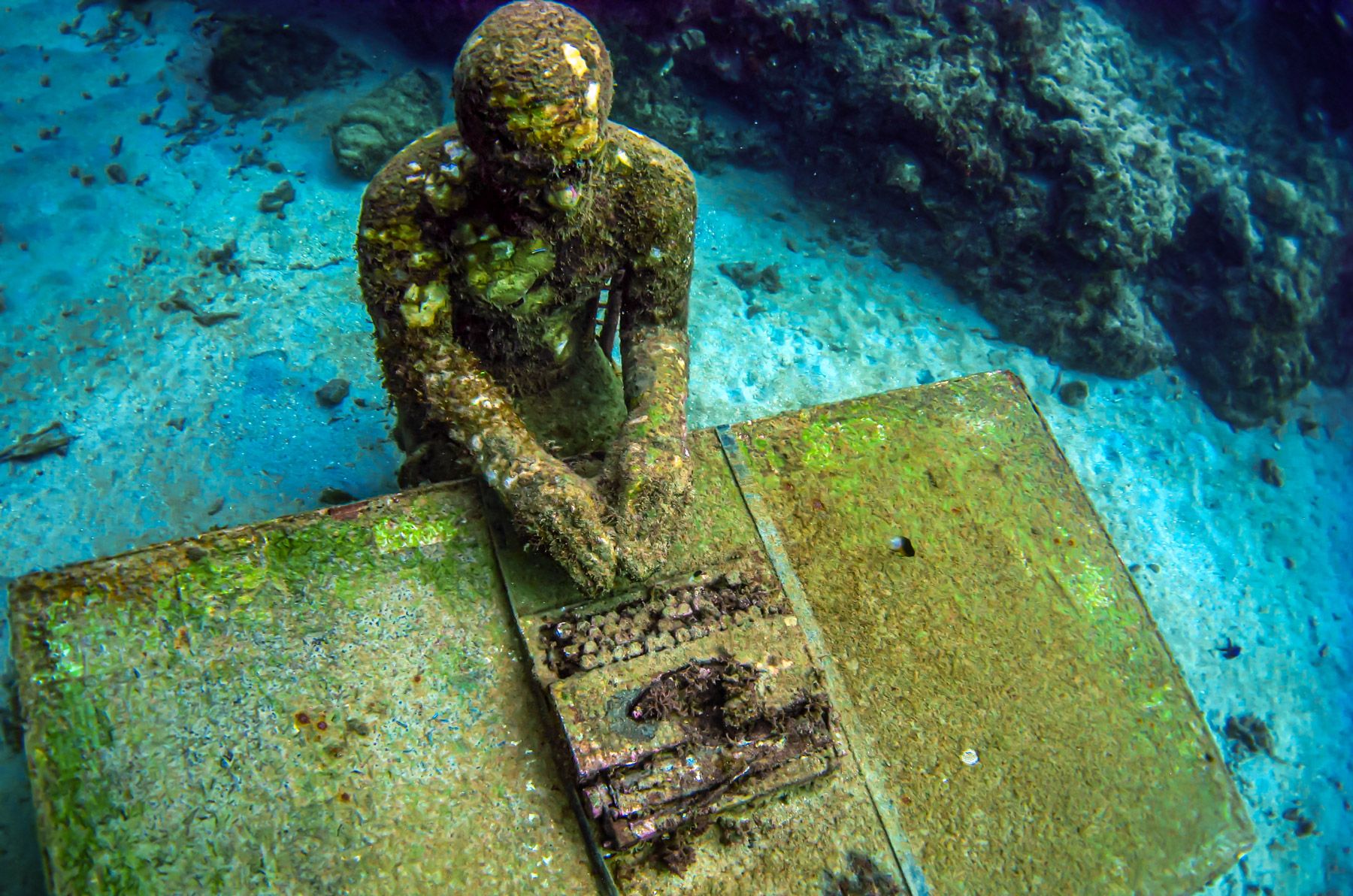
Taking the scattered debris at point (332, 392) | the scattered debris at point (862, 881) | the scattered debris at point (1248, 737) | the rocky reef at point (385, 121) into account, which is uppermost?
the scattered debris at point (862, 881)

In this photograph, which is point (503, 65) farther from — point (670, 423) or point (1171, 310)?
point (1171, 310)

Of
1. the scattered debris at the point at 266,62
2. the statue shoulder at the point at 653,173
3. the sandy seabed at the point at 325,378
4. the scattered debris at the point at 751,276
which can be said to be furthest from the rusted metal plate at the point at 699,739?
the scattered debris at the point at 266,62

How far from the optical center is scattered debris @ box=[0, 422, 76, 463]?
4062mm

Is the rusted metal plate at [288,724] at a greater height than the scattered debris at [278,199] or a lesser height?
greater

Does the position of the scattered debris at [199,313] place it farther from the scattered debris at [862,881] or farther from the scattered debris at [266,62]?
the scattered debris at [862,881]

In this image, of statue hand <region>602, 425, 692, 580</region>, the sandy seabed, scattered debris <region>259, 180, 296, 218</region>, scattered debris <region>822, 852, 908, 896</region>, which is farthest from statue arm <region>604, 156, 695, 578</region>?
scattered debris <region>259, 180, 296, 218</region>

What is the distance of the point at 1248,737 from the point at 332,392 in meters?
5.91

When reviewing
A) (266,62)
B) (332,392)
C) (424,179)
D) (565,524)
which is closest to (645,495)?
(565,524)

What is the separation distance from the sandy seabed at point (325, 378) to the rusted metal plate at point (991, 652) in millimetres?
1983

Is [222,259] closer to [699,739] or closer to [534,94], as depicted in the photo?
[534,94]

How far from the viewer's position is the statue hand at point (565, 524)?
2.40 metres

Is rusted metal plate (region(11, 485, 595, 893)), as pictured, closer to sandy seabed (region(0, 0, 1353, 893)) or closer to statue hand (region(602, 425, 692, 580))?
statue hand (region(602, 425, 692, 580))

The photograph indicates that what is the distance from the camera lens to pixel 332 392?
4.42 metres

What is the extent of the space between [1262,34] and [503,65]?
9500 millimetres
